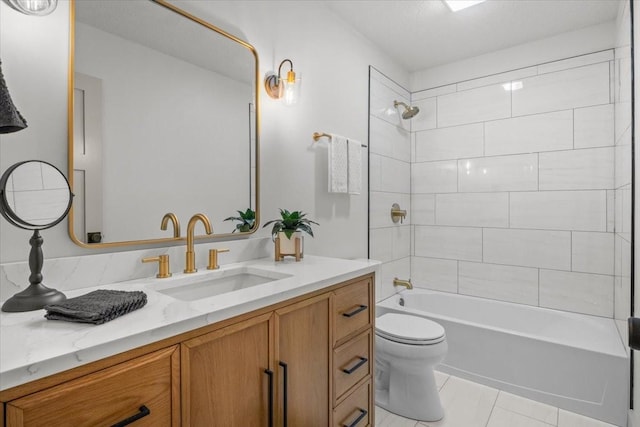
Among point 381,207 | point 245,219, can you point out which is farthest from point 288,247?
point 381,207

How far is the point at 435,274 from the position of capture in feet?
10.7

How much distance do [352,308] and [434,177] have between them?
2143 millimetres

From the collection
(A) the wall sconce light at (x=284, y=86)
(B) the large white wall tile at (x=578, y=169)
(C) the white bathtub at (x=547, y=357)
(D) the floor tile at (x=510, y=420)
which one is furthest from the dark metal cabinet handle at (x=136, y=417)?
(B) the large white wall tile at (x=578, y=169)

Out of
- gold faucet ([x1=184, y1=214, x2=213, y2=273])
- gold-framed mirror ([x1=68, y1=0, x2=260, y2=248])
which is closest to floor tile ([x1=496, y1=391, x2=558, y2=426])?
gold-framed mirror ([x1=68, y1=0, x2=260, y2=248])

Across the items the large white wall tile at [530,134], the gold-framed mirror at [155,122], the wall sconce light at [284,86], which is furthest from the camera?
the large white wall tile at [530,134]

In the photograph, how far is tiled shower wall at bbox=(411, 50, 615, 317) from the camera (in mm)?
2545

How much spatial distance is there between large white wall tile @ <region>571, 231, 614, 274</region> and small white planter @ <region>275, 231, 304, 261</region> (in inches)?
86.7

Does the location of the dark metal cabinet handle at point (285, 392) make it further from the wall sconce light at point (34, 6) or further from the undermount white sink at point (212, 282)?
the wall sconce light at point (34, 6)

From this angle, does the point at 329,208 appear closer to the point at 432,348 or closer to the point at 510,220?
the point at 432,348

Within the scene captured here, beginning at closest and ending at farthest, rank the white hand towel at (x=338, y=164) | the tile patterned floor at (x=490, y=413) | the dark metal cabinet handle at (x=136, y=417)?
the dark metal cabinet handle at (x=136, y=417)
the tile patterned floor at (x=490, y=413)
the white hand towel at (x=338, y=164)

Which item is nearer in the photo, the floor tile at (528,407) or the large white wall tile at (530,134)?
the floor tile at (528,407)

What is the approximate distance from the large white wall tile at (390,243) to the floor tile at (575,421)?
4.80 feet

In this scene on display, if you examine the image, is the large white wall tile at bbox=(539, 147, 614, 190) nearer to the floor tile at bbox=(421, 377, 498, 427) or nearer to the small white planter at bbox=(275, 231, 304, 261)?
the floor tile at bbox=(421, 377, 498, 427)

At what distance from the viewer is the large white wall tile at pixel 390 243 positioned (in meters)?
2.76
